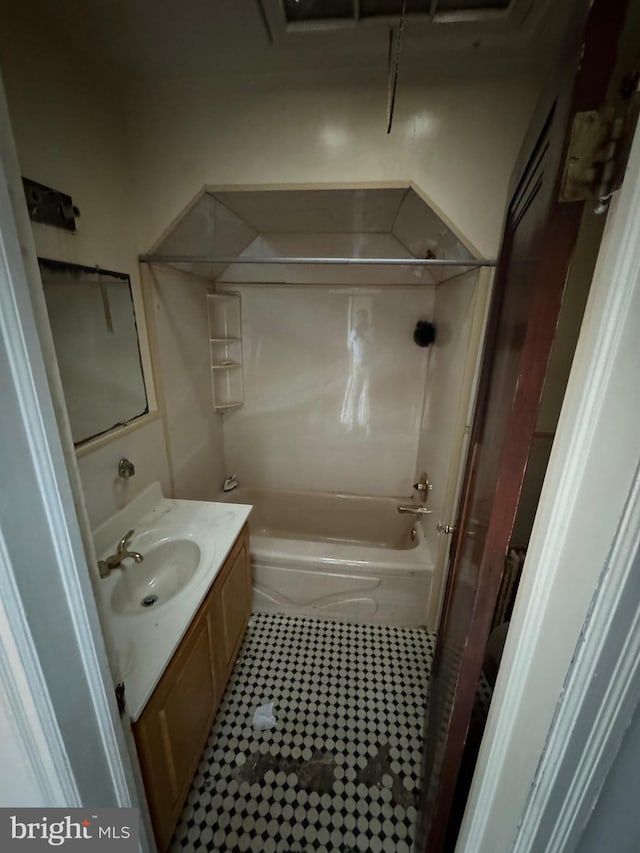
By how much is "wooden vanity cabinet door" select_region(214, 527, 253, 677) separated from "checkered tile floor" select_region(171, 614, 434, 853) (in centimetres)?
16

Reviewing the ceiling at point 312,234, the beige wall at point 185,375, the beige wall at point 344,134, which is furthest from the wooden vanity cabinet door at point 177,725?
the beige wall at point 344,134

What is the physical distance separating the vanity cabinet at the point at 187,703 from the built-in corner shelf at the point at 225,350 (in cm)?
128

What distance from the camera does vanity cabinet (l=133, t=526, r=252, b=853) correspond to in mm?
907

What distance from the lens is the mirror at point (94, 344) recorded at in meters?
1.12

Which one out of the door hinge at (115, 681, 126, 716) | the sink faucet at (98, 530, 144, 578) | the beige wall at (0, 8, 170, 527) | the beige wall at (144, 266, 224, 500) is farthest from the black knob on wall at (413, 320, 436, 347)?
the door hinge at (115, 681, 126, 716)

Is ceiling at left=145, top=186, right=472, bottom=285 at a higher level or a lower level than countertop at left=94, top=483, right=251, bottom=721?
higher

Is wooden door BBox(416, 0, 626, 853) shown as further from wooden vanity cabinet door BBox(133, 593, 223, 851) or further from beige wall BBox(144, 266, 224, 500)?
beige wall BBox(144, 266, 224, 500)

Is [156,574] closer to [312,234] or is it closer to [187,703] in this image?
[187,703]

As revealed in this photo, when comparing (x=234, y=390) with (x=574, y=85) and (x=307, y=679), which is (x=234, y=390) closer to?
(x=307, y=679)

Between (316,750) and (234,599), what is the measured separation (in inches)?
26.6

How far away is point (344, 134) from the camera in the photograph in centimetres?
125

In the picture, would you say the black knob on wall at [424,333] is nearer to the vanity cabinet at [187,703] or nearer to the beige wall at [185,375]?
the beige wall at [185,375]

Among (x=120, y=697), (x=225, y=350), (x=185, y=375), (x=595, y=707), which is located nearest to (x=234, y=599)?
(x=120, y=697)

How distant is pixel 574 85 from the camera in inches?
15.6
